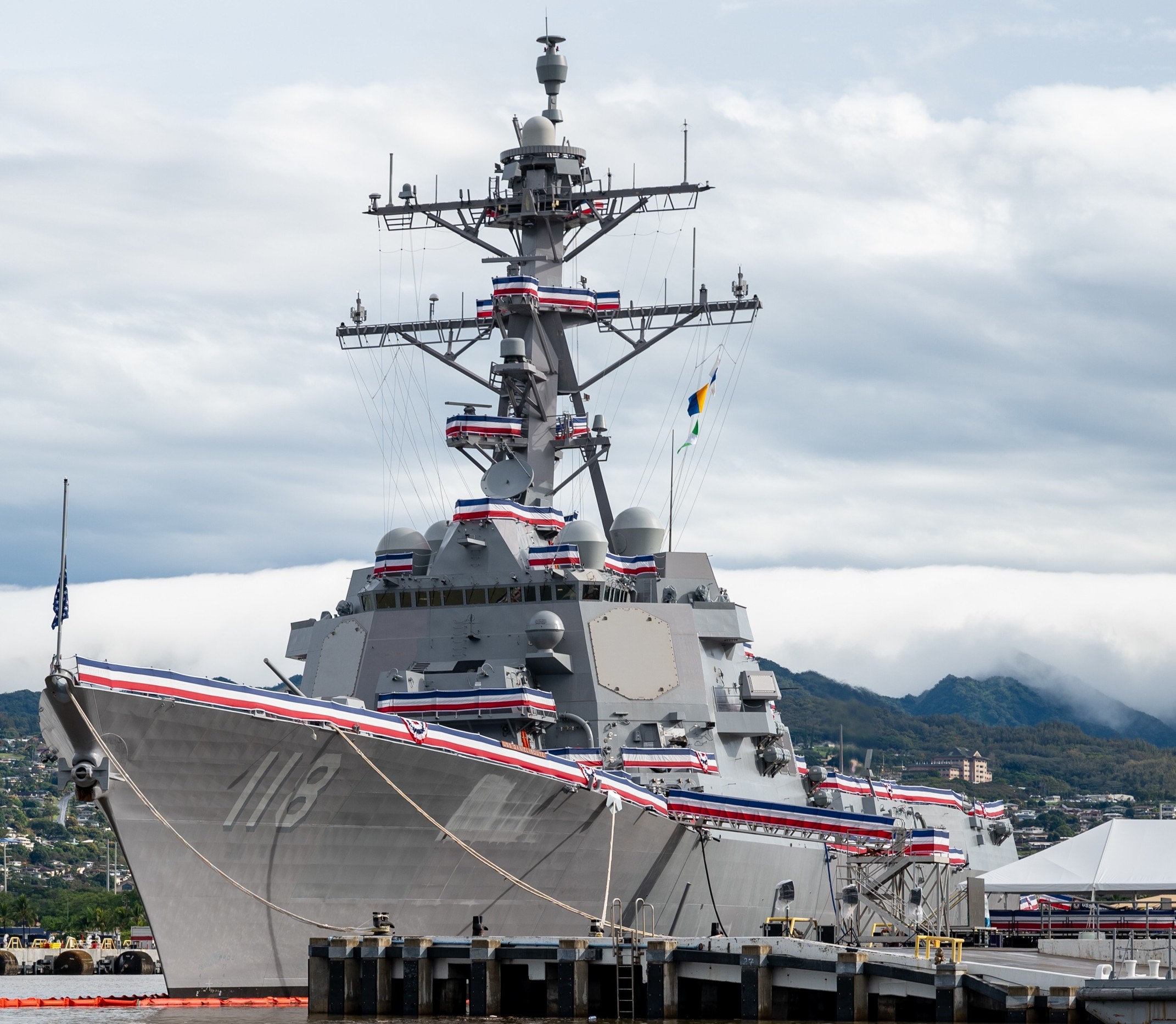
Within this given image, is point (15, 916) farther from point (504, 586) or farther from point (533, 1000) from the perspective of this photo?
point (533, 1000)

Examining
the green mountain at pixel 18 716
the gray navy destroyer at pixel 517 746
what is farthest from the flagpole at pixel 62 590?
the green mountain at pixel 18 716

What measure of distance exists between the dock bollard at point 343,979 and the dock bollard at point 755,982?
4.16 meters

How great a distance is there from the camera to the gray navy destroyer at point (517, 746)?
1894cm

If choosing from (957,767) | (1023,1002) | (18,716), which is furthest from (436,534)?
(18,716)

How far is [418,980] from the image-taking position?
60.9 feet

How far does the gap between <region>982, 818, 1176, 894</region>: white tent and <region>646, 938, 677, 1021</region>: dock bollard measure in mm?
9739

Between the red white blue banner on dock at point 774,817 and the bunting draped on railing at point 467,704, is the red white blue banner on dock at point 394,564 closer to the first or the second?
the bunting draped on railing at point 467,704

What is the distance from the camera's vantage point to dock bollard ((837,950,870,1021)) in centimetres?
1708

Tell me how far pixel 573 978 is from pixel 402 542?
1001cm

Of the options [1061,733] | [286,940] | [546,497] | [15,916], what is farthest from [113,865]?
[286,940]

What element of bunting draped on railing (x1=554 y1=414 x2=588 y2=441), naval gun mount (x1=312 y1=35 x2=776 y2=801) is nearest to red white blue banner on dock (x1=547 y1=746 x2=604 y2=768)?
naval gun mount (x1=312 y1=35 x2=776 y2=801)

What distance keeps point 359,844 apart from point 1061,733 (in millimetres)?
124902

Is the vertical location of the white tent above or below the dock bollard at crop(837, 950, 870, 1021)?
above

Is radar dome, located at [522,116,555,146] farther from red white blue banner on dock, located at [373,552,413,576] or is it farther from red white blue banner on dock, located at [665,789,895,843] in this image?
red white blue banner on dock, located at [665,789,895,843]
